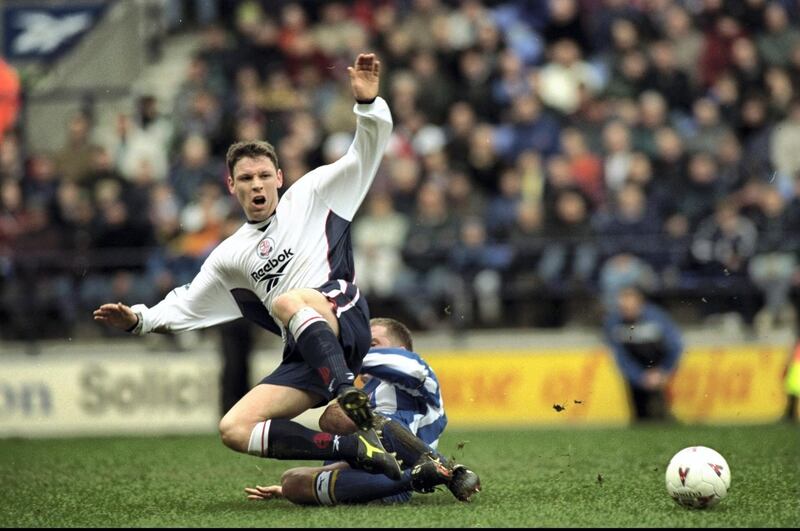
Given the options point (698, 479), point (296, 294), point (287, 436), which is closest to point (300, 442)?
point (287, 436)

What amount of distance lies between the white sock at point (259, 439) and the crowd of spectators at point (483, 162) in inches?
287

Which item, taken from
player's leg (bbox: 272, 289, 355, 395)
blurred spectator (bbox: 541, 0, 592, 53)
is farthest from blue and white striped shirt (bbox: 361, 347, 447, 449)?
blurred spectator (bbox: 541, 0, 592, 53)

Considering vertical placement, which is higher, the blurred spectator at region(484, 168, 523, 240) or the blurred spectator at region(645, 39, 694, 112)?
the blurred spectator at region(645, 39, 694, 112)

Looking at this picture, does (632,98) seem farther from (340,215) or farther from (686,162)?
(340,215)

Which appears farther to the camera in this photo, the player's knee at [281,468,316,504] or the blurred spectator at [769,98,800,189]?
the blurred spectator at [769,98,800,189]

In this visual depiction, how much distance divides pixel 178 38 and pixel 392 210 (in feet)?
19.7

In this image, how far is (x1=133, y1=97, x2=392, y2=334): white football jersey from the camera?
24.1 ft

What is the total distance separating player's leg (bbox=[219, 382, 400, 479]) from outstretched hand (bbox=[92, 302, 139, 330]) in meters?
0.85

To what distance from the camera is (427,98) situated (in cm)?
1625

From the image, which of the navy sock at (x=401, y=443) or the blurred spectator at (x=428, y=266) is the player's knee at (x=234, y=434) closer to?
the navy sock at (x=401, y=443)

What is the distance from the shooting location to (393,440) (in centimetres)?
686

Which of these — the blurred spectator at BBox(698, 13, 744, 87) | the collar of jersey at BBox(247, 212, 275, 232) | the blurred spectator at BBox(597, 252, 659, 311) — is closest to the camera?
the collar of jersey at BBox(247, 212, 275, 232)

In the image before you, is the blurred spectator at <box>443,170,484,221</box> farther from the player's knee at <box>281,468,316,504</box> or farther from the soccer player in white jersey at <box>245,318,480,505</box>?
the player's knee at <box>281,468,316,504</box>

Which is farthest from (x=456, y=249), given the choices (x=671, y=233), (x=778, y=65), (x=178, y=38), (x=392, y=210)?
(x=178, y=38)
